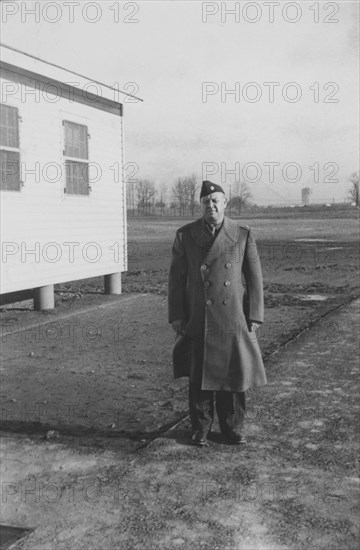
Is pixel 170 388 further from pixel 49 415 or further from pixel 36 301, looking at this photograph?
pixel 36 301

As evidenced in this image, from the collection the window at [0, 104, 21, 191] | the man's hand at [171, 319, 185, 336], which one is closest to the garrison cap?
the man's hand at [171, 319, 185, 336]

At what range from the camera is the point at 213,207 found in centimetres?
441

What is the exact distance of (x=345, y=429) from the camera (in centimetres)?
500

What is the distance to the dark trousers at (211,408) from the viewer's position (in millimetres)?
4645

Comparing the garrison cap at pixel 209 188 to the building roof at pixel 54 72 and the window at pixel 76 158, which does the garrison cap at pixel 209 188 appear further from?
the window at pixel 76 158

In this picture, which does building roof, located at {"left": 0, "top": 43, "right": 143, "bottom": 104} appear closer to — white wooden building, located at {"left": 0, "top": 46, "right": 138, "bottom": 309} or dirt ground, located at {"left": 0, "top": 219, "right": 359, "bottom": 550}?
white wooden building, located at {"left": 0, "top": 46, "right": 138, "bottom": 309}

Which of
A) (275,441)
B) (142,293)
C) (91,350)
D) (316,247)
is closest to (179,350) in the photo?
(275,441)

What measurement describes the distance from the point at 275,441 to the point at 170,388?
184cm

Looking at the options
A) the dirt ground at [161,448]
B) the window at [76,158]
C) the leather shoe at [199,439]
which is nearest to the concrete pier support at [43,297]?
the dirt ground at [161,448]

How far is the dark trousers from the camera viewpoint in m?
4.64

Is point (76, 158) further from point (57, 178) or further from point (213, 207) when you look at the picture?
point (213, 207)

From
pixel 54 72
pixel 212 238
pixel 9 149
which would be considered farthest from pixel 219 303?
pixel 54 72

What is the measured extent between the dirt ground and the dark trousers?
18 cm

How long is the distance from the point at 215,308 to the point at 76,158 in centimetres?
806
